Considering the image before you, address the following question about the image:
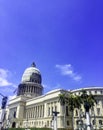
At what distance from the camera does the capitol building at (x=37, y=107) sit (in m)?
80.6

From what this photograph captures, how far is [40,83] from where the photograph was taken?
130500 mm

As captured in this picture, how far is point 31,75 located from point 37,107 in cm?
3005

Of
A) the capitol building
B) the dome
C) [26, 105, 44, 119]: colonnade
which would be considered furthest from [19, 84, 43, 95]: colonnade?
[26, 105, 44, 119]: colonnade

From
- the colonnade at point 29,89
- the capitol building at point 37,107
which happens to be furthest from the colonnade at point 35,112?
the colonnade at point 29,89

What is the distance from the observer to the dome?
126 metres

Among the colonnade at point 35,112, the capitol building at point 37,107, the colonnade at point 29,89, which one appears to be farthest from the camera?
the colonnade at point 29,89

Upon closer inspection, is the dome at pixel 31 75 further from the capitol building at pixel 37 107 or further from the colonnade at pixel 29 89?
the colonnade at pixel 29 89

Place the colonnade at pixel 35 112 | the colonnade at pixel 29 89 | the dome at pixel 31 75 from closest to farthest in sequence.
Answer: the colonnade at pixel 35 112 → the colonnade at pixel 29 89 → the dome at pixel 31 75

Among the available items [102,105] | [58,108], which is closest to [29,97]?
[58,108]

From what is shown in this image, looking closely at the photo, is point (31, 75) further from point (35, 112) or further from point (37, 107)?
point (35, 112)

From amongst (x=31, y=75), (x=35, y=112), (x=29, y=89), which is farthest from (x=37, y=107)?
(x=31, y=75)

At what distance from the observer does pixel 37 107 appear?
340 ft

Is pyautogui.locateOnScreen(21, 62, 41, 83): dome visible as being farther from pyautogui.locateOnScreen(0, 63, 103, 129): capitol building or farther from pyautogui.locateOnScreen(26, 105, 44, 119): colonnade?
pyautogui.locateOnScreen(26, 105, 44, 119): colonnade

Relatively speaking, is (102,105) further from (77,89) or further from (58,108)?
(58,108)
